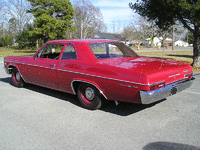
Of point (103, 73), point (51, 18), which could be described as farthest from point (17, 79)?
point (51, 18)

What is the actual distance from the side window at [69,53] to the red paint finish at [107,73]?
0.28ft

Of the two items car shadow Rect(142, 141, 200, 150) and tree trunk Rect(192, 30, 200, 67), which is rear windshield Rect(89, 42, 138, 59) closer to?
car shadow Rect(142, 141, 200, 150)

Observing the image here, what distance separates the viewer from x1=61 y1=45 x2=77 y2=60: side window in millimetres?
4817

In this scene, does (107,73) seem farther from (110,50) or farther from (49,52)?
(49,52)

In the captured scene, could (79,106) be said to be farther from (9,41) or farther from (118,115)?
(9,41)

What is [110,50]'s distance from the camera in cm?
512

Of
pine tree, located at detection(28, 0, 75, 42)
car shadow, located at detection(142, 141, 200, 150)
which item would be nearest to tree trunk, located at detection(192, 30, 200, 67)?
car shadow, located at detection(142, 141, 200, 150)

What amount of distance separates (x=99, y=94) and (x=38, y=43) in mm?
37030

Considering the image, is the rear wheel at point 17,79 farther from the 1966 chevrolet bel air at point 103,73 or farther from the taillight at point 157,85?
the taillight at point 157,85

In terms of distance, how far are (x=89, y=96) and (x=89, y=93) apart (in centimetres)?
7

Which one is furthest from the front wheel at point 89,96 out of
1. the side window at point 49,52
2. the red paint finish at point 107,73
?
the side window at point 49,52

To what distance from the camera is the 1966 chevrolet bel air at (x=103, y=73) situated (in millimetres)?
3754

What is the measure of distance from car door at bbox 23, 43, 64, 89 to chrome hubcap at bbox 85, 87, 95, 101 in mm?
943

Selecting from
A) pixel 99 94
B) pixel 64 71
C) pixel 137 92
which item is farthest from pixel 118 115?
pixel 64 71
